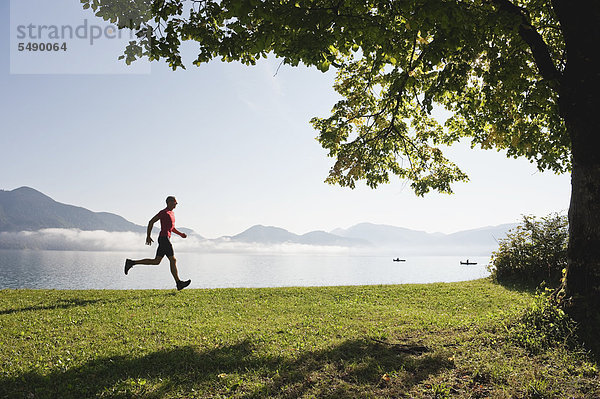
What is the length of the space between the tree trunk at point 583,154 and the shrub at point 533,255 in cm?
898

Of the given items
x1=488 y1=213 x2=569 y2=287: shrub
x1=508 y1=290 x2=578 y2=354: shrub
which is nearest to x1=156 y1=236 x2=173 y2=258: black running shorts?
x1=508 y1=290 x2=578 y2=354: shrub

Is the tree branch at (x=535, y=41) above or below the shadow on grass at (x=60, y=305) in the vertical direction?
above

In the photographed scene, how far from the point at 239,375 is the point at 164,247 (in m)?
7.87

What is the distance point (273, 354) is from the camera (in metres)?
5.94

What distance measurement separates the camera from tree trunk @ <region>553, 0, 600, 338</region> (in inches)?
232

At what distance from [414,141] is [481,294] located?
6720 mm

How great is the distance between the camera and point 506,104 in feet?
32.2

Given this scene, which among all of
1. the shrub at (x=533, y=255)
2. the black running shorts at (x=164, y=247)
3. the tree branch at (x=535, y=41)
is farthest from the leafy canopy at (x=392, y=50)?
the black running shorts at (x=164, y=247)

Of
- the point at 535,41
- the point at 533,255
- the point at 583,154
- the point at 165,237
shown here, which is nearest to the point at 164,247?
the point at 165,237

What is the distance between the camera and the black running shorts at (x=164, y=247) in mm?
11859

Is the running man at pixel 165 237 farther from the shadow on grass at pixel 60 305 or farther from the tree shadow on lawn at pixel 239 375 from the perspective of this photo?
the tree shadow on lawn at pixel 239 375

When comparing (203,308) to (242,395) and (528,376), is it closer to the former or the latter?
(242,395)

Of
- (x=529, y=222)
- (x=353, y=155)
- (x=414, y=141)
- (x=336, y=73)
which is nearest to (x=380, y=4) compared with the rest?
(x=353, y=155)

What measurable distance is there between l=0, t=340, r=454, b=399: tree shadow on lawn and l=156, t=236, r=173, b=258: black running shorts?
6274 mm
